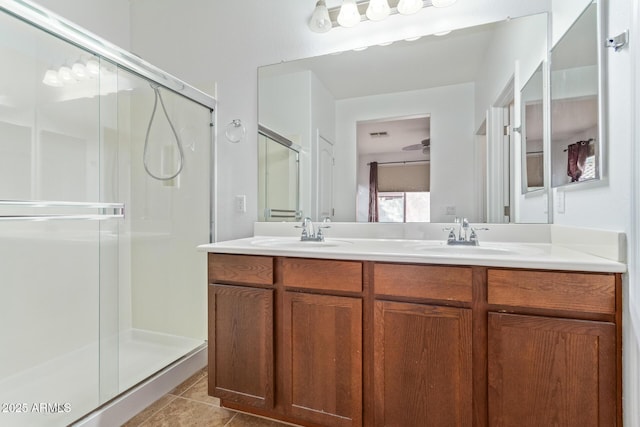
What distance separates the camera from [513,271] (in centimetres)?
107

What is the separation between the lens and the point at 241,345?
146 cm

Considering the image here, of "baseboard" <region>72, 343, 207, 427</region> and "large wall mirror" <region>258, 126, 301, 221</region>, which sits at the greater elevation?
"large wall mirror" <region>258, 126, 301, 221</region>

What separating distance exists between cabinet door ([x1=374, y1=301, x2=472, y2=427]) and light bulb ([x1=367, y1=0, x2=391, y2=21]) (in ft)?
4.94

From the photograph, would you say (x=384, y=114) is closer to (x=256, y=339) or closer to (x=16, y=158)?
(x=256, y=339)

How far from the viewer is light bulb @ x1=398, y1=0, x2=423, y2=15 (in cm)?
165

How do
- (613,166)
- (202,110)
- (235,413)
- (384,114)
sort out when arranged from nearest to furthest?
(613,166) → (235,413) → (384,114) → (202,110)

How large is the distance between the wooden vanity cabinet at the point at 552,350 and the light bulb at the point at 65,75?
7.70ft

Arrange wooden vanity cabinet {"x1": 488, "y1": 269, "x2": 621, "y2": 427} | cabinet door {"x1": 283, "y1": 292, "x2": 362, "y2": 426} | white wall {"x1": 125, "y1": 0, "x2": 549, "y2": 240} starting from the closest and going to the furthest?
wooden vanity cabinet {"x1": 488, "y1": 269, "x2": 621, "y2": 427} < cabinet door {"x1": 283, "y1": 292, "x2": 362, "y2": 426} < white wall {"x1": 125, "y1": 0, "x2": 549, "y2": 240}

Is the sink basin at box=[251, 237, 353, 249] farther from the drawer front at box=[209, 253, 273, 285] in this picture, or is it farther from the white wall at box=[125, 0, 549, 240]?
the white wall at box=[125, 0, 549, 240]

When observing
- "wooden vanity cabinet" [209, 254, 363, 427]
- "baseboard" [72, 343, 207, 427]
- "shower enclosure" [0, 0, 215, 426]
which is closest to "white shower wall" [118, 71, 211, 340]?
"shower enclosure" [0, 0, 215, 426]

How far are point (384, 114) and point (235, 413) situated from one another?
176cm

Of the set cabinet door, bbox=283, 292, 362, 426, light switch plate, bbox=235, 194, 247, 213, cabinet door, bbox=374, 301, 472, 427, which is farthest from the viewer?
light switch plate, bbox=235, 194, 247, 213

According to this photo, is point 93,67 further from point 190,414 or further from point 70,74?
point 190,414

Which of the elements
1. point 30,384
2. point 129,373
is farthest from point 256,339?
point 30,384
